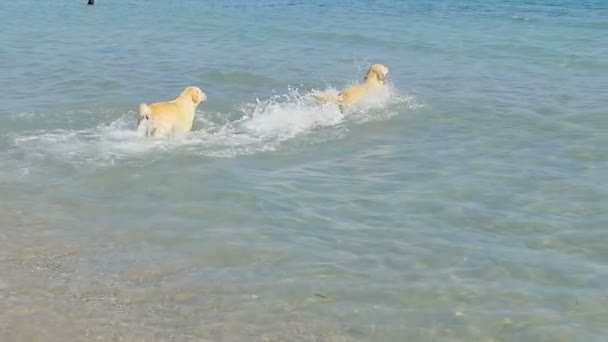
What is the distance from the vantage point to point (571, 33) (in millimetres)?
20344

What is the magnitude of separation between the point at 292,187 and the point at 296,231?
1.24 metres

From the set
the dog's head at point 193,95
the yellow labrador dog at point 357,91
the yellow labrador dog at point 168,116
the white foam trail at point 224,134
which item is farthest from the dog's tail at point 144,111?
the yellow labrador dog at point 357,91

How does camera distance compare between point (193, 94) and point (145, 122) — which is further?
point (193, 94)

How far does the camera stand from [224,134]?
1022cm

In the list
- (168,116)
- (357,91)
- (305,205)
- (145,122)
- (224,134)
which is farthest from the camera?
(357,91)

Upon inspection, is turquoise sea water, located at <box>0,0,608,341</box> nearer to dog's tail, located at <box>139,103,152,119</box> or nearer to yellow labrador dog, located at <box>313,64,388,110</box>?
yellow labrador dog, located at <box>313,64,388,110</box>

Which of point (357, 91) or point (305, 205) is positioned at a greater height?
point (357, 91)

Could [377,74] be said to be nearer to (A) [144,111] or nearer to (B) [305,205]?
(A) [144,111]

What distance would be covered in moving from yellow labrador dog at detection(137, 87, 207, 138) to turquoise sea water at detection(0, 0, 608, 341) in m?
0.17

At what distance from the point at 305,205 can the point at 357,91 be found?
4.19 meters

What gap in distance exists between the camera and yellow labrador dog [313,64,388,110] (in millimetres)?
11242

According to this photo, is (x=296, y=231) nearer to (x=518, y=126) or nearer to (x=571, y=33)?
(x=518, y=126)

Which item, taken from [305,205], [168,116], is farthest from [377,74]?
[305,205]

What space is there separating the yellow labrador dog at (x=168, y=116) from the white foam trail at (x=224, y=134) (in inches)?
4.4
